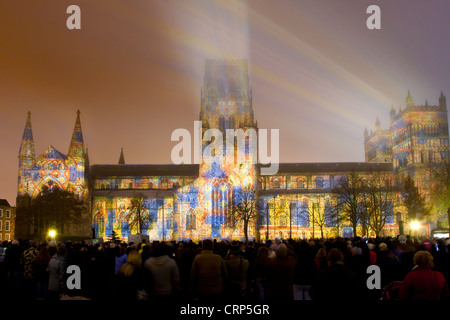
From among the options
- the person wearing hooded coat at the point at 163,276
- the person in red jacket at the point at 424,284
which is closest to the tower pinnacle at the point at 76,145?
the person wearing hooded coat at the point at 163,276

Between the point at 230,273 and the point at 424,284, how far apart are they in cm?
607

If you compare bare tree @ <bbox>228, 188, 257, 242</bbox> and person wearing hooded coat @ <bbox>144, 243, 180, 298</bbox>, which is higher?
bare tree @ <bbox>228, 188, 257, 242</bbox>

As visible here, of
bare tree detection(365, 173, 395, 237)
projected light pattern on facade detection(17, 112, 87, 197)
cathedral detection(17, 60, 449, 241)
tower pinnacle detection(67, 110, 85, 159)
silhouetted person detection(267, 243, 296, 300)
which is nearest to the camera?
silhouetted person detection(267, 243, 296, 300)

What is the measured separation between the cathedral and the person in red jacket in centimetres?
7342

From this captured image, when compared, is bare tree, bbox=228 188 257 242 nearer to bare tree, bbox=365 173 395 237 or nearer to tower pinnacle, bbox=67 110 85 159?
bare tree, bbox=365 173 395 237

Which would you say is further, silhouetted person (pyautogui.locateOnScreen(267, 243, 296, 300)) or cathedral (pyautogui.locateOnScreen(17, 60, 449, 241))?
cathedral (pyautogui.locateOnScreen(17, 60, 449, 241))

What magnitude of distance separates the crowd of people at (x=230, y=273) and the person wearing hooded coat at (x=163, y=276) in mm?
21

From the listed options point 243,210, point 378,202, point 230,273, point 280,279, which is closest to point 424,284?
point 280,279

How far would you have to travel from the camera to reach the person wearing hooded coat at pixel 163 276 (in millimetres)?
11297

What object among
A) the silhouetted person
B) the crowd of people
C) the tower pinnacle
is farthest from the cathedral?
the silhouetted person

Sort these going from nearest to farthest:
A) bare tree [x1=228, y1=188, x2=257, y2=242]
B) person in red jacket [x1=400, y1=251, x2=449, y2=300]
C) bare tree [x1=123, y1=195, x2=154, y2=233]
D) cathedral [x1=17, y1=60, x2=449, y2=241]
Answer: person in red jacket [x1=400, y1=251, x2=449, y2=300]
bare tree [x1=228, y1=188, x2=257, y2=242]
cathedral [x1=17, y1=60, x2=449, y2=241]
bare tree [x1=123, y1=195, x2=154, y2=233]

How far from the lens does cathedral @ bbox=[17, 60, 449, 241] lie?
91.9 meters
